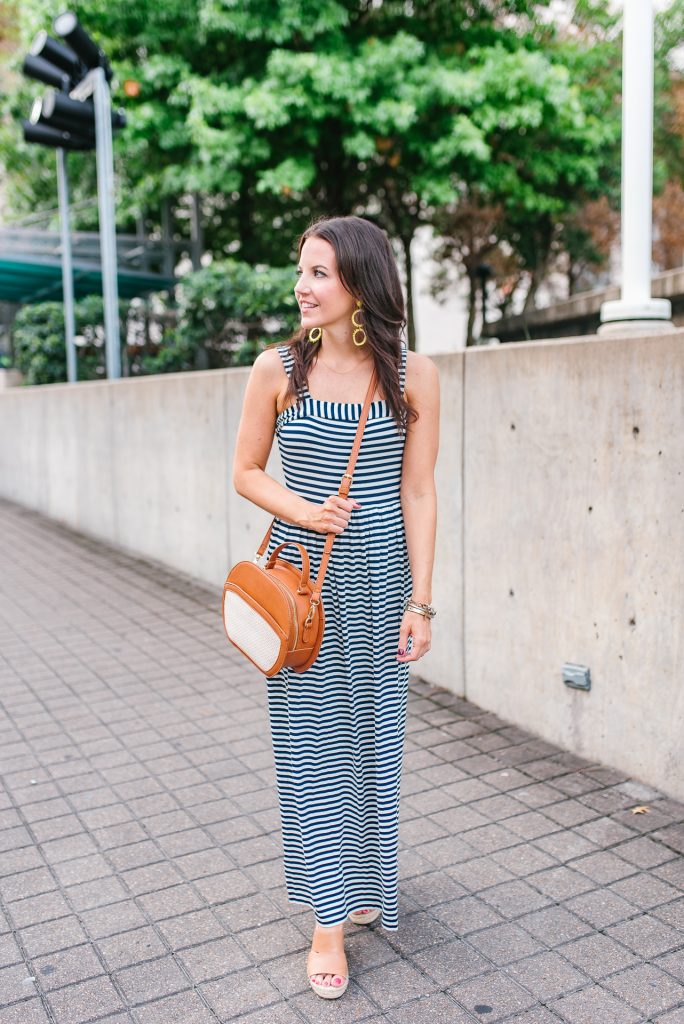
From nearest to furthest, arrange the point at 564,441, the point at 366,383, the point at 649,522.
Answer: the point at 366,383
the point at 649,522
the point at 564,441

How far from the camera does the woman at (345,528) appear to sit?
2.54 meters

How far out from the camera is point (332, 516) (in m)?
2.48

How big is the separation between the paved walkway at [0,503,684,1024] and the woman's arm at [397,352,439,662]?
89 centimetres

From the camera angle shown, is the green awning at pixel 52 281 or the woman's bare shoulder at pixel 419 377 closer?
the woman's bare shoulder at pixel 419 377

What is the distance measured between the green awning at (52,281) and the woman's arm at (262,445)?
15.8 metres

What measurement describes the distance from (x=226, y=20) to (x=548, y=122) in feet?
15.1

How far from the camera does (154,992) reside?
2590mm

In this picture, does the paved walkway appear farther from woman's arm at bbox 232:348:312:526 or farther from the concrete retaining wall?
woman's arm at bbox 232:348:312:526

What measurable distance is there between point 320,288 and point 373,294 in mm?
137

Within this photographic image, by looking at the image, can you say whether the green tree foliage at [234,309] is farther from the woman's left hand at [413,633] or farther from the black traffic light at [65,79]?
Result: the woman's left hand at [413,633]

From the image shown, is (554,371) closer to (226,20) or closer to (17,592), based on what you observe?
(17,592)

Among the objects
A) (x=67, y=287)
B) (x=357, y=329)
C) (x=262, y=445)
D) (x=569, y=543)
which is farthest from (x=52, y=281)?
(x=357, y=329)

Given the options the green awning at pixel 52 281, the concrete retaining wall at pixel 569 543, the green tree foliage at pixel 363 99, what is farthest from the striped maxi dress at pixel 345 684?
the green awning at pixel 52 281

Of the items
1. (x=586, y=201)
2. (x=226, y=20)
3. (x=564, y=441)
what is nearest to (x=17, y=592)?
(x=564, y=441)
